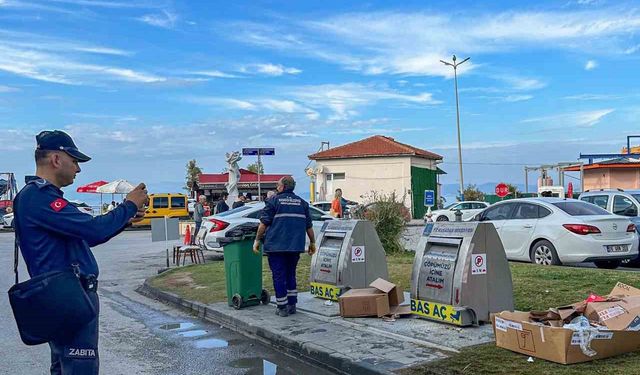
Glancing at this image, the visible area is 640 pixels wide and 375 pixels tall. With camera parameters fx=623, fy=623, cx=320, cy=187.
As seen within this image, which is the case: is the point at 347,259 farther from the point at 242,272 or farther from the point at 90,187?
the point at 90,187

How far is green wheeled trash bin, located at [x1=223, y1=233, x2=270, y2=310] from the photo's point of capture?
9.19 metres

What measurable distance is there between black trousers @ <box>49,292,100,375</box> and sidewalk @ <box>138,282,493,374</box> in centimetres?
278

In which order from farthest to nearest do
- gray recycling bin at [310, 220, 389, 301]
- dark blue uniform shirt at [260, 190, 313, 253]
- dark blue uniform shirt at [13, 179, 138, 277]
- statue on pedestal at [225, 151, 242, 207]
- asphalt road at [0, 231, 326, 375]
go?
1. statue on pedestal at [225, 151, 242, 207]
2. gray recycling bin at [310, 220, 389, 301]
3. dark blue uniform shirt at [260, 190, 313, 253]
4. asphalt road at [0, 231, 326, 375]
5. dark blue uniform shirt at [13, 179, 138, 277]

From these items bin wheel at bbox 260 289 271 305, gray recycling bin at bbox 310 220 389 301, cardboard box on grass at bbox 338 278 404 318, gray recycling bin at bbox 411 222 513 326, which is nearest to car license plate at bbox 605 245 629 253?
gray recycling bin at bbox 310 220 389 301

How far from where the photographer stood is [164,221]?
1499 centimetres

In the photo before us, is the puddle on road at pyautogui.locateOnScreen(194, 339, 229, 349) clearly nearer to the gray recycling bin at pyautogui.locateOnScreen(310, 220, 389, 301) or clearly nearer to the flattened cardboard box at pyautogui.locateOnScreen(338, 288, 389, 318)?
the flattened cardboard box at pyautogui.locateOnScreen(338, 288, 389, 318)

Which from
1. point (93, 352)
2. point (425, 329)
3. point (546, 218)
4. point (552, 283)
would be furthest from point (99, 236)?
point (546, 218)

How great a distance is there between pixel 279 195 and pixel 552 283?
4476mm

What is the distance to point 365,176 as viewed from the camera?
43.3 meters

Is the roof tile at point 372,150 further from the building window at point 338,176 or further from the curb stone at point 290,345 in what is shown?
the curb stone at point 290,345

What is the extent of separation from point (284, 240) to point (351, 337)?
185cm

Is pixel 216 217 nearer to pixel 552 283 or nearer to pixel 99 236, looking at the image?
pixel 552 283

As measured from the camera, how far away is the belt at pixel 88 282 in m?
3.80

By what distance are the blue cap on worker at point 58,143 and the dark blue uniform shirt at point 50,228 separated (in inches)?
9.3
